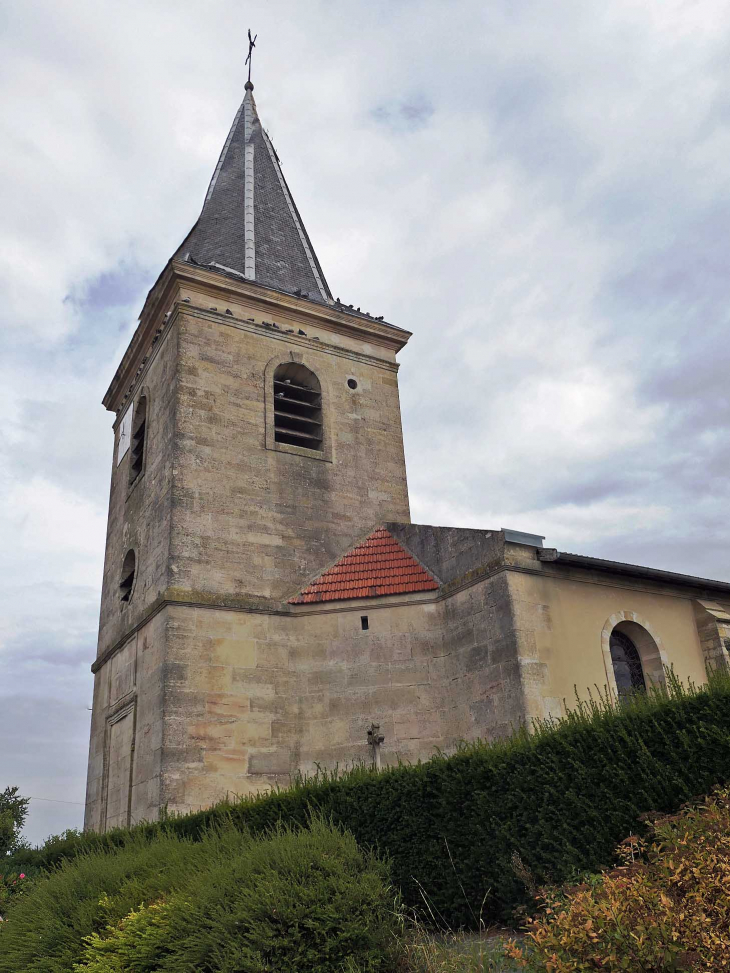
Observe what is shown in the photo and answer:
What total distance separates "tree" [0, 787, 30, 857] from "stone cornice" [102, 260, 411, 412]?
35.3 ft

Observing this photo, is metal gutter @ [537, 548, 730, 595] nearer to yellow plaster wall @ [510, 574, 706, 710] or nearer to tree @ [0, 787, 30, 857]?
yellow plaster wall @ [510, 574, 706, 710]

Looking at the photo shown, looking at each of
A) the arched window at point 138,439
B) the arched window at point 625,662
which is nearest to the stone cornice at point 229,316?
the arched window at point 138,439

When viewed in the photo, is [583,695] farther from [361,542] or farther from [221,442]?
[221,442]

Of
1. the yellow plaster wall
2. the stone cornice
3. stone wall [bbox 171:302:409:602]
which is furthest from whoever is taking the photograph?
the stone cornice

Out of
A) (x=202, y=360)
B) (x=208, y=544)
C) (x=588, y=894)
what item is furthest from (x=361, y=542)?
(x=588, y=894)

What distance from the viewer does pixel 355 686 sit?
44.6ft

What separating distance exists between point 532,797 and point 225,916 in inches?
109

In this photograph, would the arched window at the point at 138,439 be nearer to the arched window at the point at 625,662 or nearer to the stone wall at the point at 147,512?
the stone wall at the point at 147,512

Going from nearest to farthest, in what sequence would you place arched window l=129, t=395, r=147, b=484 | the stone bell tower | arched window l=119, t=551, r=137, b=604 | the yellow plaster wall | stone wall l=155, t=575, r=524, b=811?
1. the yellow plaster wall
2. stone wall l=155, t=575, r=524, b=811
3. the stone bell tower
4. arched window l=119, t=551, r=137, b=604
5. arched window l=129, t=395, r=147, b=484

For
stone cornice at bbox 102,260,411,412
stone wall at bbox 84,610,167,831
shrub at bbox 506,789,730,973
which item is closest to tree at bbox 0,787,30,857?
stone wall at bbox 84,610,167,831

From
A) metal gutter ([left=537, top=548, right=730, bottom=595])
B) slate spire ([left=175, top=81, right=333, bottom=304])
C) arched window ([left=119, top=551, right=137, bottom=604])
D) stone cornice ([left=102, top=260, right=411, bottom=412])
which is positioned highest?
slate spire ([left=175, top=81, right=333, bottom=304])

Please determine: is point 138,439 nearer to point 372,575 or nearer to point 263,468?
point 263,468

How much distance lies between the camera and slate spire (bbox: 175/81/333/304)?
19422mm

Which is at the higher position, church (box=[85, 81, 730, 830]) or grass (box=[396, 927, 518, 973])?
church (box=[85, 81, 730, 830])
